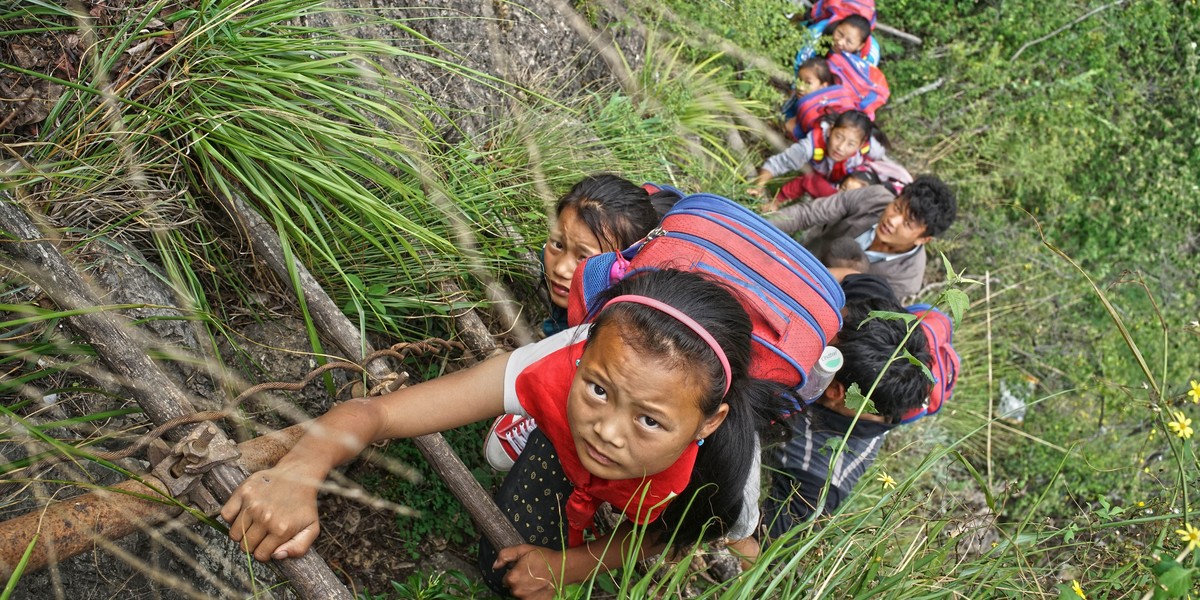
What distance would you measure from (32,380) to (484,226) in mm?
1435


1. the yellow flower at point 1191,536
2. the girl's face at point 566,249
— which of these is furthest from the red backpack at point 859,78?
the yellow flower at point 1191,536

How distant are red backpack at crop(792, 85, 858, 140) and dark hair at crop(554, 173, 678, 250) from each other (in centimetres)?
258

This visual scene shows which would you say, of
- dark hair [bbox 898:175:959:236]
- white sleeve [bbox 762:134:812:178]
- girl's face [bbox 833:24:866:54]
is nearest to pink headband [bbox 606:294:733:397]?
dark hair [bbox 898:175:959:236]

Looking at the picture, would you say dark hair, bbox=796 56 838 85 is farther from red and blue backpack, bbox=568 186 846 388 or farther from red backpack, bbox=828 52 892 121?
red and blue backpack, bbox=568 186 846 388

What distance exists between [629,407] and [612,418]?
0.05 metres

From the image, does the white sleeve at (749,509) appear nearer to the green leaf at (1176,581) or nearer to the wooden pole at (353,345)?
the wooden pole at (353,345)

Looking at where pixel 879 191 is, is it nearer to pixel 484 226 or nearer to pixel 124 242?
pixel 484 226

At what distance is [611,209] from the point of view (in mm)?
2621

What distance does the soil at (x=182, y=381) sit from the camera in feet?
6.21

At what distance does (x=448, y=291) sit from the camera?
2.65m

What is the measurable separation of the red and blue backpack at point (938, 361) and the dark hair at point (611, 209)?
1.05 metres

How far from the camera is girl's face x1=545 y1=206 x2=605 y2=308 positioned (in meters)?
2.60

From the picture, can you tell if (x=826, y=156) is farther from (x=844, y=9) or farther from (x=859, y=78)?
(x=844, y=9)

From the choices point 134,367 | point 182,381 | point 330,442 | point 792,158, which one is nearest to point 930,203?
point 792,158
